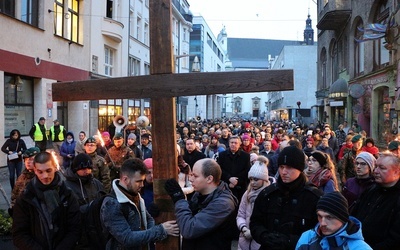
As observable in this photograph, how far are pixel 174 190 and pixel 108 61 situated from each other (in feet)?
74.7

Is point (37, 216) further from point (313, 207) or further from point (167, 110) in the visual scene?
point (313, 207)

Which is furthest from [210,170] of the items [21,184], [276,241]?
[21,184]

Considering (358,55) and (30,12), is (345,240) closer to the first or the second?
(30,12)

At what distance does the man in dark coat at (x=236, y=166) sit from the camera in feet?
23.7

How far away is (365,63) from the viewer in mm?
21594

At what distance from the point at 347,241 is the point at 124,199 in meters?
1.69

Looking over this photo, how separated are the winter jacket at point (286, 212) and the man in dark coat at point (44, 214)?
1646 millimetres

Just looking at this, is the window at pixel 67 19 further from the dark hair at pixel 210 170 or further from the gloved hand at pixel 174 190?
the dark hair at pixel 210 170

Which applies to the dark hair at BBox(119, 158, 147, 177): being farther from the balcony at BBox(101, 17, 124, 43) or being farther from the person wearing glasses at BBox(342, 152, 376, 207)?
the balcony at BBox(101, 17, 124, 43)

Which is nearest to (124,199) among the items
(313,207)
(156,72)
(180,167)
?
(156,72)

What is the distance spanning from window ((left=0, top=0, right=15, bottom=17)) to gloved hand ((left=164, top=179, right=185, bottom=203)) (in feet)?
43.6

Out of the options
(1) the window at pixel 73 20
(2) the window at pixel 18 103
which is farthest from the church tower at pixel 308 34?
(2) the window at pixel 18 103

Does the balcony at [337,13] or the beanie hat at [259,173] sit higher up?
the balcony at [337,13]

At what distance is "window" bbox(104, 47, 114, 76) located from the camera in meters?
24.6
